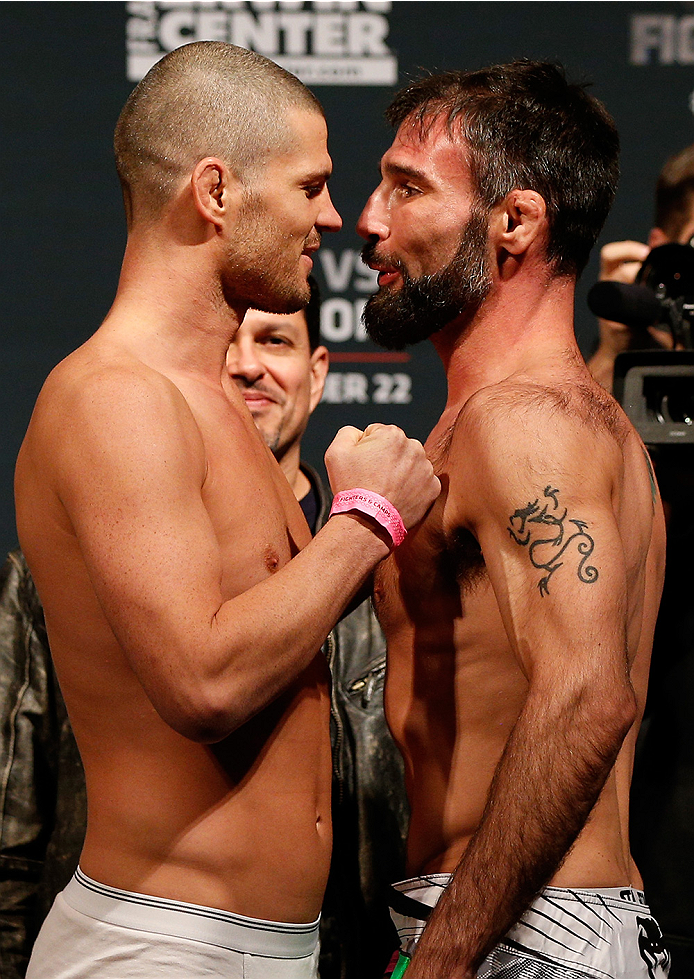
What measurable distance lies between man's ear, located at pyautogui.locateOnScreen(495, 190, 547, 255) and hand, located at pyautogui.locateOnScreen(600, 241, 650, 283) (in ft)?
2.97

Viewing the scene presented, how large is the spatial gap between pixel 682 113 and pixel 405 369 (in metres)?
0.84

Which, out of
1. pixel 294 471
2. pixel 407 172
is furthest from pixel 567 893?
pixel 294 471

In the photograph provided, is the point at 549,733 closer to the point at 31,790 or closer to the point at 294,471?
the point at 31,790

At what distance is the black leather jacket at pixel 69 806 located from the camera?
1.74 m

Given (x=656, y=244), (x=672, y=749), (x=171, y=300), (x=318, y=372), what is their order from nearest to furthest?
(x=171, y=300) → (x=672, y=749) → (x=318, y=372) → (x=656, y=244)

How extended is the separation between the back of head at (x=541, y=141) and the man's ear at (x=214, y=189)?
364mm

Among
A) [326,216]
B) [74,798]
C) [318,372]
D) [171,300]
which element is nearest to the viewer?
[171,300]

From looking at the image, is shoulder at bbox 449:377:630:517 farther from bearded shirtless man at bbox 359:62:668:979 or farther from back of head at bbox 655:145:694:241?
back of head at bbox 655:145:694:241

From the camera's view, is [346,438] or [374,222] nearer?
[346,438]

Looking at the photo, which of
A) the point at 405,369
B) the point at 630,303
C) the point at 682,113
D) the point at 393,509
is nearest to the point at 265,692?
the point at 393,509

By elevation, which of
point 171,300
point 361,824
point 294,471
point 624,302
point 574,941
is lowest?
point 361,824

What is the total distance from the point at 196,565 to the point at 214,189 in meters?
0.46

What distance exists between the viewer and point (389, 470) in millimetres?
1271

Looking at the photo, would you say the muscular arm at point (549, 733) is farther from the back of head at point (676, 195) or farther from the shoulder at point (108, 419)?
the back of head at point (676, 195)
